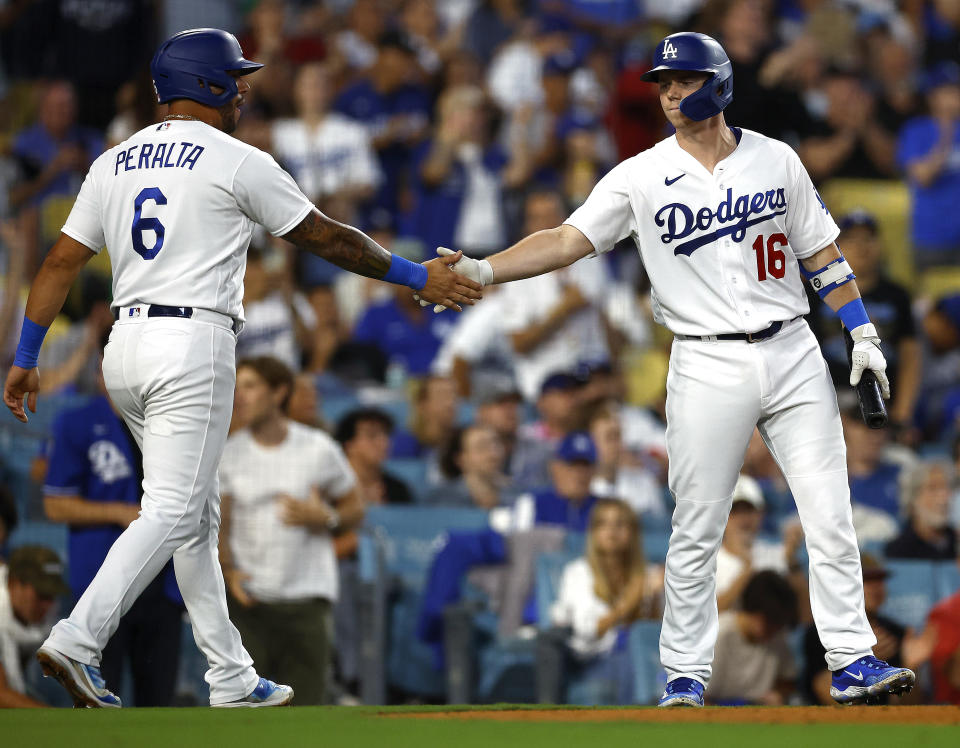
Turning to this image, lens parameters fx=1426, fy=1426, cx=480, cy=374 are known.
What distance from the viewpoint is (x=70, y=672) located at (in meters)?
4.24

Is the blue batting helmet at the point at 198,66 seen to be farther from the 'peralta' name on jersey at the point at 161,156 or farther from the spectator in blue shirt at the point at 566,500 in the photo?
the spectator in blue shirt at the point at 566,500

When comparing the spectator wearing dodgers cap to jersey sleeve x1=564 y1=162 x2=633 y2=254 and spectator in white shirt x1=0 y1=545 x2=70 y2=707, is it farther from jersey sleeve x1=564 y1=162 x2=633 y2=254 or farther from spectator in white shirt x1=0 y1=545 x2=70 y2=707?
spectator in white shirt x1=0 y1=545 x2=70 y2=707

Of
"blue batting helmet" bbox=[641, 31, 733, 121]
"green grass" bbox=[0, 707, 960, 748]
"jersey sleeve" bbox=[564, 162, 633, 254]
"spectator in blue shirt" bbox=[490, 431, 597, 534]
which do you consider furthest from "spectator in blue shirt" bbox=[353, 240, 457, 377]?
"green grass" bbox=[0, 707, 960, 748]

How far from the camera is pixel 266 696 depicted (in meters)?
4.76

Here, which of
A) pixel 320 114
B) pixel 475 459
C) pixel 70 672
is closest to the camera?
pixel 70 672

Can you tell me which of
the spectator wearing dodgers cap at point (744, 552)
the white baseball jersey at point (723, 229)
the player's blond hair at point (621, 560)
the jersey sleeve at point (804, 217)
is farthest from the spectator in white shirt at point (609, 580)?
the jersey sleeve at point (804, 217)

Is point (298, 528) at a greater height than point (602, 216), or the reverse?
point (602, 216)

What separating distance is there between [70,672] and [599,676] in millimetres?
3093

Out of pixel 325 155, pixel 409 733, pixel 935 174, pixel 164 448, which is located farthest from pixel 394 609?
pixel 935 174

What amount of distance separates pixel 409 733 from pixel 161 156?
202 cm

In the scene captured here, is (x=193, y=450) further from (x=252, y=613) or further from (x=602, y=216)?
(x=252, y=613)

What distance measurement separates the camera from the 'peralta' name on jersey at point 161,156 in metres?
4.47

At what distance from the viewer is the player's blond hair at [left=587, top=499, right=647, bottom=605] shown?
7.01m

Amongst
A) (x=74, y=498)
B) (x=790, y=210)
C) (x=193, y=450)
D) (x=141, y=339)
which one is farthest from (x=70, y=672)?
(x=790, y=210)
